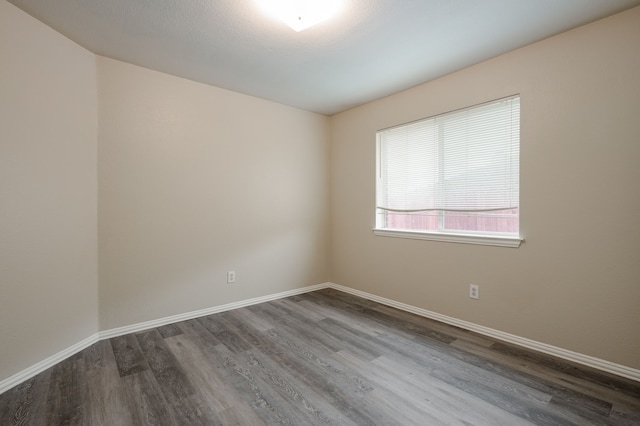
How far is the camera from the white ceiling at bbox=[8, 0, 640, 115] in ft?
6.24

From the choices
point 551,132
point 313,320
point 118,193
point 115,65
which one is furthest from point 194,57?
point 551,132

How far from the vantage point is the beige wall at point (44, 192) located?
6.22 feet

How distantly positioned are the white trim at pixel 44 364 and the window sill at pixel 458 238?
3.00m

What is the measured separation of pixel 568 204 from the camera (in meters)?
2.19

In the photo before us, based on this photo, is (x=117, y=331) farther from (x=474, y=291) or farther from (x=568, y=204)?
(x=568, y=204)

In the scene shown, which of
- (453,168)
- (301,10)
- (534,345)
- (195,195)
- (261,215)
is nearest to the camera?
(301,10)

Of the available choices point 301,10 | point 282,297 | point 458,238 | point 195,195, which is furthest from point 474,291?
point 195,195

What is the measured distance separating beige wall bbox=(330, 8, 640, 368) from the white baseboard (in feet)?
0.16

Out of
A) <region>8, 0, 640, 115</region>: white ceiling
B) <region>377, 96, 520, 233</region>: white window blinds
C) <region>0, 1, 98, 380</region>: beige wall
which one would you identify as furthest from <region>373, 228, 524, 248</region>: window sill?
<region>0, 1, 98, 380</region>: beige wall

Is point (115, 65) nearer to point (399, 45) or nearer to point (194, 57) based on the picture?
point (194, 57)

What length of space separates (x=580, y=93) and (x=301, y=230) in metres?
3.04

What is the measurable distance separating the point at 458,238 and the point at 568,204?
87 centimetres

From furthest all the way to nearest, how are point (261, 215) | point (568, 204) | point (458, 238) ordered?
point (261, 215) < point (458, 238) < point (568, 204)

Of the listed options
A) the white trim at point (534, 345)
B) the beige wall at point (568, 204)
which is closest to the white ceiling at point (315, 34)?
the beige wall at point (568, 204)
